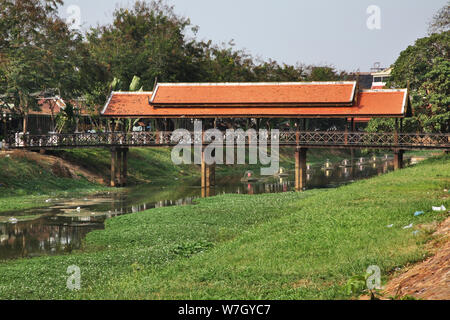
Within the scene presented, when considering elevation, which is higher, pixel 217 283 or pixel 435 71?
pixel 435 71

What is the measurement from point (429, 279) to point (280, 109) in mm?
29929

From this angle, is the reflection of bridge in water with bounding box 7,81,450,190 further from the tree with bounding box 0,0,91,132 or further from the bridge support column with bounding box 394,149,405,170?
the tree with bounding box 0,0,91,132

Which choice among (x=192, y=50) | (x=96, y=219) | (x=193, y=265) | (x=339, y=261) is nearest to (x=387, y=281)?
(x=339, y=261)

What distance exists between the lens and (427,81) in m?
49.1

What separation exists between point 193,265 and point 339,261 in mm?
3911

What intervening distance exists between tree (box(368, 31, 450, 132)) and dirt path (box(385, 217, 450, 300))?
109 feet

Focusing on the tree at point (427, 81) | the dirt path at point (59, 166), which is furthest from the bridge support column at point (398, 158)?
the dirt path at point (59, 166)

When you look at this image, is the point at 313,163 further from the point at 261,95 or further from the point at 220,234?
the point at 220,234

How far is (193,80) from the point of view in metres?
62.2

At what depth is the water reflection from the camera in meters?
21.5

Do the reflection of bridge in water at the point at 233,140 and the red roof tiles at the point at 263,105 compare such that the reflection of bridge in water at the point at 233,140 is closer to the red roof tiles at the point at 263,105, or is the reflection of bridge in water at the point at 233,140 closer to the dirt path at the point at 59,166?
the dirt path at the point at 59,166

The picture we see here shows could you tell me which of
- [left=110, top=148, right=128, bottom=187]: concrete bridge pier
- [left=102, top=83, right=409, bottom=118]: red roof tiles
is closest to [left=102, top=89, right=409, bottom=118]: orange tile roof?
[left=102, top=83, right=409, bottom=118]: red roof tiles

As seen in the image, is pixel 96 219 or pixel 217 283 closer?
pixel 217 283

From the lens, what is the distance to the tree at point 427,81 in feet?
153
